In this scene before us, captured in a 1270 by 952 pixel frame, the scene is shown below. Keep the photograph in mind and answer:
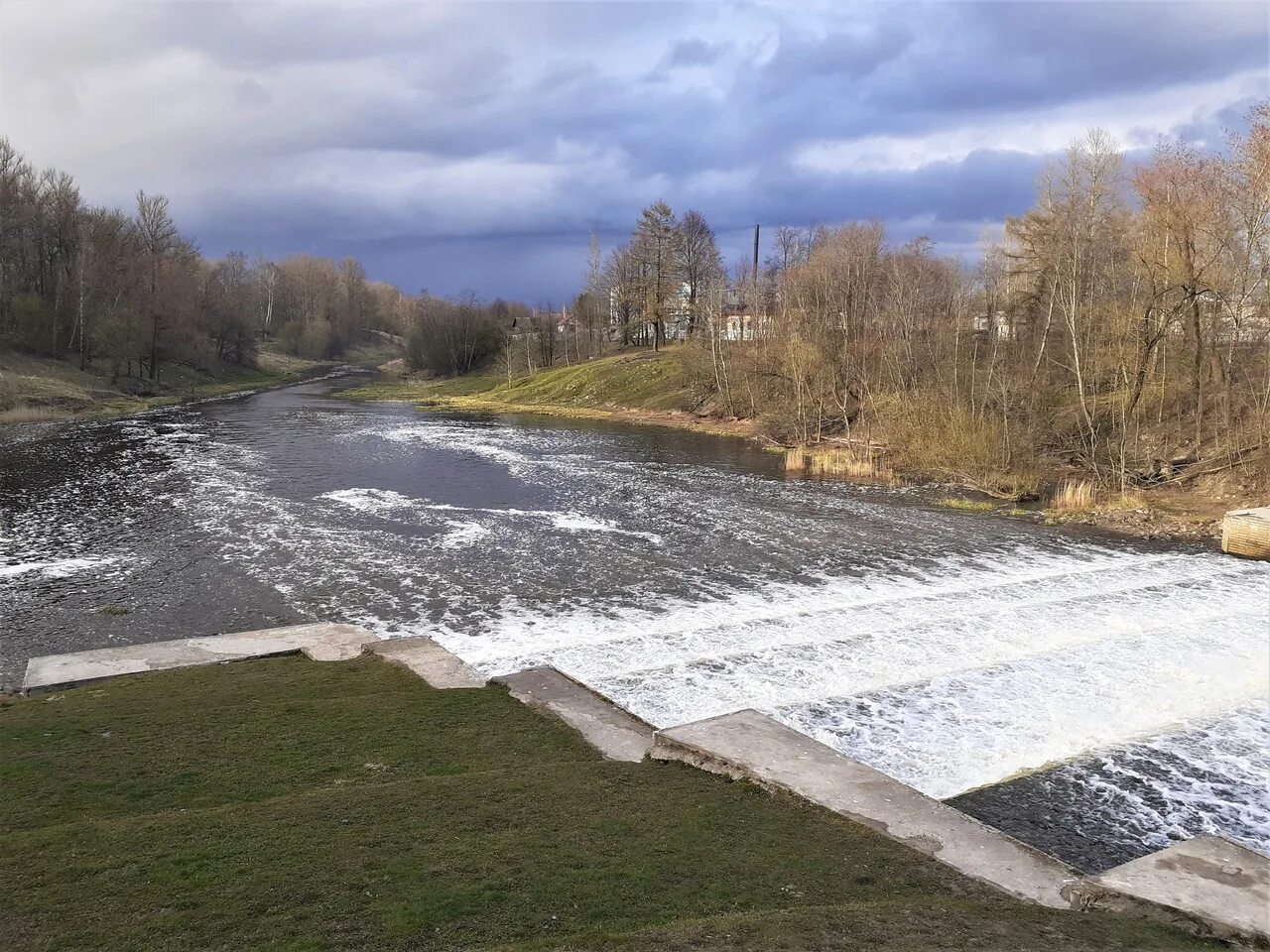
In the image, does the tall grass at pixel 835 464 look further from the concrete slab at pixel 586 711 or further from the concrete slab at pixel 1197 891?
the concrete slab at pixel 1197 891

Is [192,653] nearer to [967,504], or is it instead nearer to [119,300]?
[967,504]

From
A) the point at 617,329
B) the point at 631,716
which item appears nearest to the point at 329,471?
the point at 631,716

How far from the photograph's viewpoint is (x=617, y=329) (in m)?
98.9

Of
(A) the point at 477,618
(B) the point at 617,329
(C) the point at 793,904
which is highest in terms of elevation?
(B) the point at 617,329

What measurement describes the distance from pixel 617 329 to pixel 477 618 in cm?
8442

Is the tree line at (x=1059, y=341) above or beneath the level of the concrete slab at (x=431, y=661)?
above

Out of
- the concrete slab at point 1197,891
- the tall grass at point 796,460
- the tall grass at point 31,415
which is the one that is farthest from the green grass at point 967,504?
the tall grass at point 31,415

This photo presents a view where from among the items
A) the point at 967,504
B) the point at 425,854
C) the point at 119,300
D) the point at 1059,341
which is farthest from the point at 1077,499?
the point at 119,300

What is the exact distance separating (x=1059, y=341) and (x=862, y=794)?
44482 mm

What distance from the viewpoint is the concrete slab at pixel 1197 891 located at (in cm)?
625

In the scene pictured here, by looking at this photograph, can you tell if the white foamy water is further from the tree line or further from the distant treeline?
the distant treeline

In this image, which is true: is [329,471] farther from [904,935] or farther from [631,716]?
[904,935]

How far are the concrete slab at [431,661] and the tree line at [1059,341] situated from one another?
74.0 ft

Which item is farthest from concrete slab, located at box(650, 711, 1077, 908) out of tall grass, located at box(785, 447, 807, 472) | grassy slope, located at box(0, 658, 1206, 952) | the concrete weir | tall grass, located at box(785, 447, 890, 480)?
tall grass, located at box(785, 447, 807, 472)
